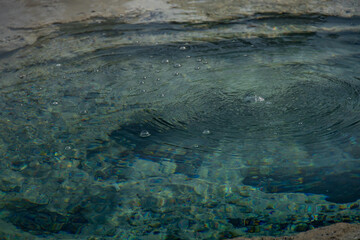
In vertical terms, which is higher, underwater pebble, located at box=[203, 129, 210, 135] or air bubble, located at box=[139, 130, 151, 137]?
underwater pebble, located at box=[203, 129, 210, 135]

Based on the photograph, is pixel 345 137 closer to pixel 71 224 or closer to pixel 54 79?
pixel 71 224

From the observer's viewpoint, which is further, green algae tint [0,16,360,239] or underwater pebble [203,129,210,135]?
underwater pebble [203,129,210,135]

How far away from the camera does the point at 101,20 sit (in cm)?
574

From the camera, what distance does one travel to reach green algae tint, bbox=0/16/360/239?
7.77 feet

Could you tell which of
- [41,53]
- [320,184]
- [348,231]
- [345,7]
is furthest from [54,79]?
[345,7]

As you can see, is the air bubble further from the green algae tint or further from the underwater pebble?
the underwater pebble

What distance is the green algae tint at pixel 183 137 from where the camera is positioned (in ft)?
7.77

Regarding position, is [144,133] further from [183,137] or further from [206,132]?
[206,132]

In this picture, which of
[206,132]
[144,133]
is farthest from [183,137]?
[144,133]

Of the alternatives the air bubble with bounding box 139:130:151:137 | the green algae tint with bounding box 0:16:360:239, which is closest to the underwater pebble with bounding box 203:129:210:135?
the green algae tint with bounding box 0:16:360:239

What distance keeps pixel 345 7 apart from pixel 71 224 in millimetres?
5025

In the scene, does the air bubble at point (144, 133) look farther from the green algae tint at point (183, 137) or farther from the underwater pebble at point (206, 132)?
the underwater pebble at point (206, 132)

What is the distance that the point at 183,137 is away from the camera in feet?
9.95

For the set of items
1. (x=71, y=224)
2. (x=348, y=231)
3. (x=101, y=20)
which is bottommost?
(x=71, y=224)
